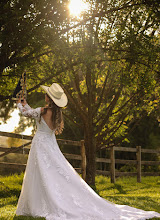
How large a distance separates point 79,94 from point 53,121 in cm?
506

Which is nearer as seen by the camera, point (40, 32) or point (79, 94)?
point (40, 32)

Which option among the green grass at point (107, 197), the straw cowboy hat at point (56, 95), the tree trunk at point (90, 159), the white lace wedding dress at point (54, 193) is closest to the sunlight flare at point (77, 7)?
the straw cowboy hat at point (56, 95)

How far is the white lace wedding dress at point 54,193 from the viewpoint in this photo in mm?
5070

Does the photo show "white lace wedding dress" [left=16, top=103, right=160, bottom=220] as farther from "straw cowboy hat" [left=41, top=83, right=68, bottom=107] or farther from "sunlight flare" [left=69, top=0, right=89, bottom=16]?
"sunlight flare" [left=69, top=0, right=89, bottom=16]

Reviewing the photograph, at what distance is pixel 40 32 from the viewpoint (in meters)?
6.85

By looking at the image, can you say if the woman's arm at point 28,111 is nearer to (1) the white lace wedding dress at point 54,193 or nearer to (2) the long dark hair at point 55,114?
(1) the white lace wedding dress at point 54,193

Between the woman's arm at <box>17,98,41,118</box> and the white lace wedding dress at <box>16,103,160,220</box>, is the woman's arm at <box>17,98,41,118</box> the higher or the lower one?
the higher one

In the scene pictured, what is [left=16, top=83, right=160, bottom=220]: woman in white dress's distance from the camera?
16.7 feet

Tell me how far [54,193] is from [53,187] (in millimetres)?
113

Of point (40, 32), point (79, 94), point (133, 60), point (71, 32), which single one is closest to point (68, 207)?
point (40, 32)

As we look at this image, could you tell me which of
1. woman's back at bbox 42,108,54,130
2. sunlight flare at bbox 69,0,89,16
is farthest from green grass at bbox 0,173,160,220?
sunlight flare at bbox 69,0,89,16

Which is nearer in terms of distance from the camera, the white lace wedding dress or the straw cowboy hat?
the white lace wedding dress

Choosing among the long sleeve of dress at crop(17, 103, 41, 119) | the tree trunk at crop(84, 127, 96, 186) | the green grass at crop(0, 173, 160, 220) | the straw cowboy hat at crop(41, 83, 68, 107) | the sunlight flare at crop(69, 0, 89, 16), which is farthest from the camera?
the tree trunk at crop(84, 127, 96, 186)

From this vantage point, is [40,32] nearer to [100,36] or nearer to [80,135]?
[100,36]
